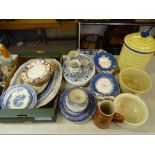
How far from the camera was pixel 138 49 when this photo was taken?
649 mm

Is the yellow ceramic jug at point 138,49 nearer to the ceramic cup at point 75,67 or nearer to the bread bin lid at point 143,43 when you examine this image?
the bread bin lid at point 143,43

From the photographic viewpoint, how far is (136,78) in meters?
0.72

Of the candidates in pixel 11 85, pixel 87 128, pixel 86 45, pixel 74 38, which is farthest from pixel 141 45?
pixel 74 38

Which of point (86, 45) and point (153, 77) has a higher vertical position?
point (153, 77)

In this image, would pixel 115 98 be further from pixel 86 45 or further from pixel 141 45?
pixel 86 45

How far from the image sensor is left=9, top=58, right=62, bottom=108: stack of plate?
2.15 feet

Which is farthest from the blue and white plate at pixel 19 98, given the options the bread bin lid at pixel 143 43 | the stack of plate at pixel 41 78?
the bread bin lid at pixel 143 43

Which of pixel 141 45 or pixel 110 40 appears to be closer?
pixel 141 45

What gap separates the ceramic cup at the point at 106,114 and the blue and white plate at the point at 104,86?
0.09m

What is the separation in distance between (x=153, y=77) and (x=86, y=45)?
36.8 inches

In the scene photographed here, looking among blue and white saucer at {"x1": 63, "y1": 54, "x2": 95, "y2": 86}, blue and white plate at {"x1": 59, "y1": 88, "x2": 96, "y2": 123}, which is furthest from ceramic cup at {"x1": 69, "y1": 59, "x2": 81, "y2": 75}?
blue and white plate at {"x1": 59, "y1": 88, "x2": 96, "y2": 123}

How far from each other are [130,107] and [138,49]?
0.74 feet

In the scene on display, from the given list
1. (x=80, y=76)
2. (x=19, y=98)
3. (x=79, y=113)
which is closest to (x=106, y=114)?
(x=79, y=113)

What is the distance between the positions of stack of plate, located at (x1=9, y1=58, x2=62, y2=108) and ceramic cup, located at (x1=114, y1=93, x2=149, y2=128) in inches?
9.8
